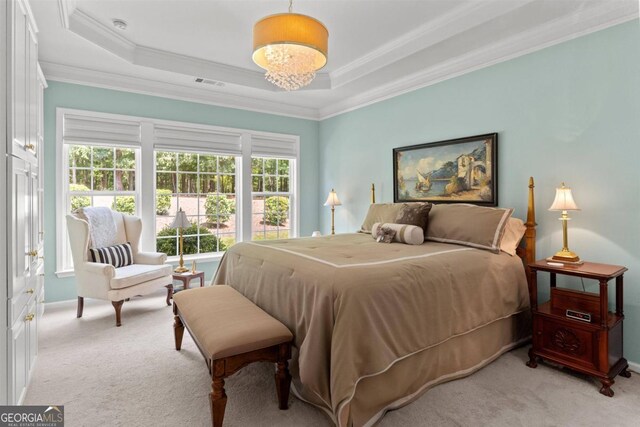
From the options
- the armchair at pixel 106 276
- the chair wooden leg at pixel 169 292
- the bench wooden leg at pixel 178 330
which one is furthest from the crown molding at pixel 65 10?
the chair wooden leg at pixel 169 292

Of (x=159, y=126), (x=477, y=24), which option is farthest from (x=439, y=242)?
(x=159, y=126)

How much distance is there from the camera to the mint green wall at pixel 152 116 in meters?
3.84

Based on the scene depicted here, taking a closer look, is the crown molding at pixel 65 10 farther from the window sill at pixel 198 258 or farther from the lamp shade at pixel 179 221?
the window sill at pixel 198 258

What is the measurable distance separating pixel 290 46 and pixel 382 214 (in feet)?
7.17

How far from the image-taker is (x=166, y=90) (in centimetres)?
448

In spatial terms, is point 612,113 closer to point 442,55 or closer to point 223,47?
point 442,55

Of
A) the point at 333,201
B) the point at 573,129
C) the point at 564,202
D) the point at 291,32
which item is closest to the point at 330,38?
the point at 291,32

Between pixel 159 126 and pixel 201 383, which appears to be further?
pixel 159 126

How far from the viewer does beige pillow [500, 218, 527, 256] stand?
2914mm

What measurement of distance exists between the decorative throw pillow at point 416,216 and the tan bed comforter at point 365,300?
0.48 meters

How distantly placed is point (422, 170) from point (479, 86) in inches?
41.2

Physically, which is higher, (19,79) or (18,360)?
(19,79)

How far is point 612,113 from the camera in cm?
264

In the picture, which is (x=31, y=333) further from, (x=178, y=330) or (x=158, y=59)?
(x=158, y=59)
